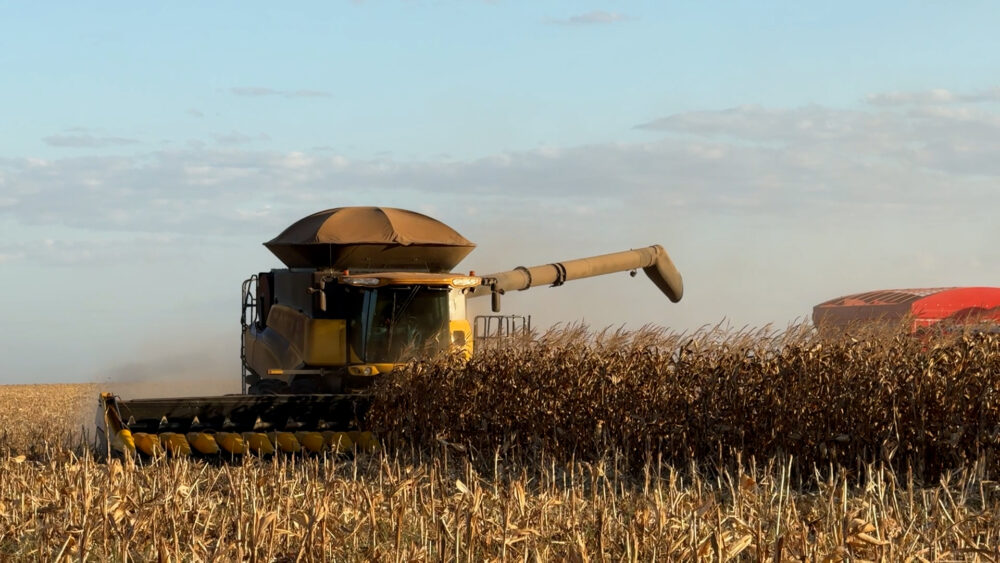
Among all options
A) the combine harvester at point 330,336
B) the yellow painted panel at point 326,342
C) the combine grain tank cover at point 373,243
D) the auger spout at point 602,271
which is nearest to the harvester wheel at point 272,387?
the combine harvester at point 330,336

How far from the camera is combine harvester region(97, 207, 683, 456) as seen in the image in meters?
11.6

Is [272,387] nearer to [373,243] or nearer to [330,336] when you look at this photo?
[330,336]

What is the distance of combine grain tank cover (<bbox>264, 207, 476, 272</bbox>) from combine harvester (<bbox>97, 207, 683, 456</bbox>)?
1 cm

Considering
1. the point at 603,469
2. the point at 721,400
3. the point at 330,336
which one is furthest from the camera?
the point at 330,336

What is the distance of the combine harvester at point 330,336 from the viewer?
11.6 m

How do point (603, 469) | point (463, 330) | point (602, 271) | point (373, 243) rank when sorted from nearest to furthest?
1. point (603, 469)
2. point (463, 330)
3. point (373, 243)
4. point (602, 271)

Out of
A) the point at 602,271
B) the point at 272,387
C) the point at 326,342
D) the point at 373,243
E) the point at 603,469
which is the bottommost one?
the point at 603,469

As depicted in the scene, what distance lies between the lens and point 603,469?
7902 millimetres

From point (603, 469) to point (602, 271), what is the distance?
9.80 meters

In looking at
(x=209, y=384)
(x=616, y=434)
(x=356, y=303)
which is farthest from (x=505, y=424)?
(x=209, y=384)

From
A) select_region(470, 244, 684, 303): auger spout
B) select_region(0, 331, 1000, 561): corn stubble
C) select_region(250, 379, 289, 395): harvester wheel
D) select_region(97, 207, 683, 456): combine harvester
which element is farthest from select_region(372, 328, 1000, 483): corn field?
select_region(470, 244, 684, 303): auger spout

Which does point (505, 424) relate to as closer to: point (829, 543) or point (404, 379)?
point (404, 379)

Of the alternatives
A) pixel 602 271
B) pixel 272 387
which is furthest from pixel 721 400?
pixel 602 271

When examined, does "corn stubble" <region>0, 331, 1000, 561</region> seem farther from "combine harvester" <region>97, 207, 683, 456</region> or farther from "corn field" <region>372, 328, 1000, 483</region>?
"combine harvester" <region>97, 207, 683, 456</region>
